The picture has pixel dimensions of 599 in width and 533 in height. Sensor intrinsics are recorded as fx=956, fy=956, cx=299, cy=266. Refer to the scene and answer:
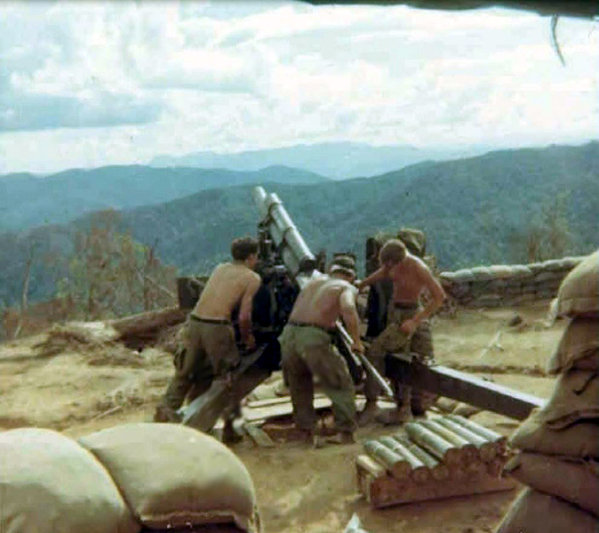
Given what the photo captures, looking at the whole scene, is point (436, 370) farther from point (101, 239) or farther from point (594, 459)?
point (101, 239)

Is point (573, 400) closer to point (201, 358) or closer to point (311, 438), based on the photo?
point (311, 438)

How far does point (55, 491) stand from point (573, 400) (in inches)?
84.4

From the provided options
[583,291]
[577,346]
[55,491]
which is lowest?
[55,491]

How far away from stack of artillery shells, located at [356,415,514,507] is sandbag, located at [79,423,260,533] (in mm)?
2313

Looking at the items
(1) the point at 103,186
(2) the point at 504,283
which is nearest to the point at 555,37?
(2) the point at 504,283

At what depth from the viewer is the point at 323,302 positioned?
25.9 ft

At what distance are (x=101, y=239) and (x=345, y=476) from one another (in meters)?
17.7

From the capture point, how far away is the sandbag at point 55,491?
3.55 metres

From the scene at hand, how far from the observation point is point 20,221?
373 feet

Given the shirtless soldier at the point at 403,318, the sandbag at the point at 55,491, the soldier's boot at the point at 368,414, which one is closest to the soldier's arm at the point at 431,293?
the shirtless soldier at the point at 403,318

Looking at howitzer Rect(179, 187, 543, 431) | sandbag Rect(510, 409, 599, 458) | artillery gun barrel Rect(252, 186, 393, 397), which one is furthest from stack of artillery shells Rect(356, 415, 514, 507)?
sandbag Rect(510, 409, 599, 458)

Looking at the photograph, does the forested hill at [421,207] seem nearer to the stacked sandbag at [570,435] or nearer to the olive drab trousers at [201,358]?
the olive drab trousers at [201,358]

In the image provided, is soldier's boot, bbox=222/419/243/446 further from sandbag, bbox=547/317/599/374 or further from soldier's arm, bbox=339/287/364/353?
sandbag, bbox=547/317/599/374

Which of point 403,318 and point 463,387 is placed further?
point 403,318
